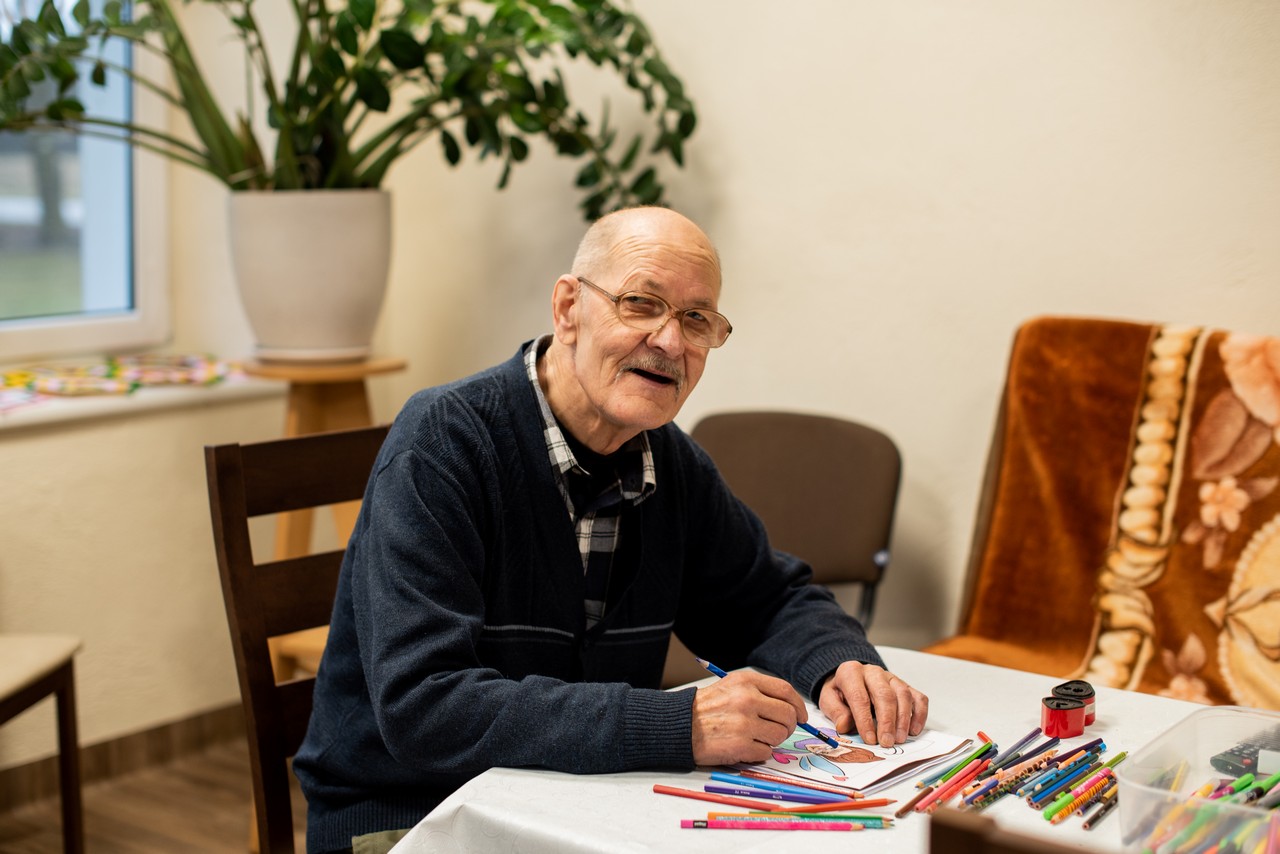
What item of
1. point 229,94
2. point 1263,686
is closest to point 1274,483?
point 1263,686

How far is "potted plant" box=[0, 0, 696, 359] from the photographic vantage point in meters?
2.49

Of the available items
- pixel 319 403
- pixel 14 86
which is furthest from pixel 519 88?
pixel 14 86

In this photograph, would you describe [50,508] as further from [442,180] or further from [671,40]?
[671,40]

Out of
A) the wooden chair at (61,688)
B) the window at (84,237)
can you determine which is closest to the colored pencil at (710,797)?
the wooden chair at (61,688)

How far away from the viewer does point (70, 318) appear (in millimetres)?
3227

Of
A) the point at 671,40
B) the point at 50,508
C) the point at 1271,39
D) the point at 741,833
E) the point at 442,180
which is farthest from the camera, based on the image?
the point at 442,180

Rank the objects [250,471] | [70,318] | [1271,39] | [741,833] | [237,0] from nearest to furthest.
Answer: [741,833]
[250,471]
[1271,39]
[237,0]
[70,318]

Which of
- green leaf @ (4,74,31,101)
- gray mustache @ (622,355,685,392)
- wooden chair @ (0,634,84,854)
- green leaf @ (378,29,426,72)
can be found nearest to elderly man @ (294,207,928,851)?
gray mustache @ (622,355,685,392)

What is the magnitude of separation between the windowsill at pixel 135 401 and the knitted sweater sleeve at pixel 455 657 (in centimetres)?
152

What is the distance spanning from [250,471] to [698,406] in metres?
1.55

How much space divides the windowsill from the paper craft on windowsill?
1.98 m

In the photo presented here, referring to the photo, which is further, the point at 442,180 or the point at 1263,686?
the point at 442,180

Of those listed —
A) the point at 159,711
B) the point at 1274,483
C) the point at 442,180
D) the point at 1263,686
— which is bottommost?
the point at 159,711

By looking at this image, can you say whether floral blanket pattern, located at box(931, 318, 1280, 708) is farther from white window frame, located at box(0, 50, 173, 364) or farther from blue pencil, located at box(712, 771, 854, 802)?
white window frame, located at box(0, 50, 173, 364)
